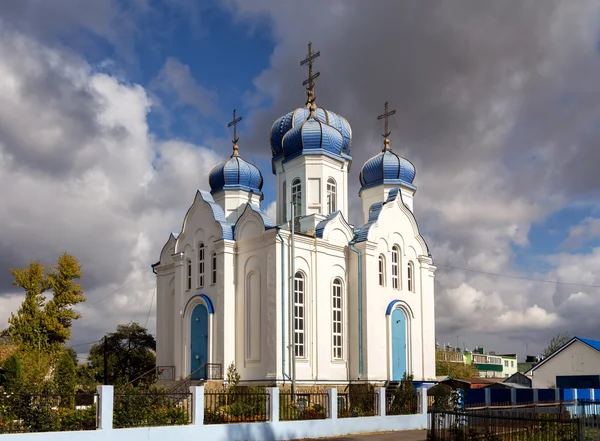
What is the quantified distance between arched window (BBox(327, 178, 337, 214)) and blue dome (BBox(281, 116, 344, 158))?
4.11 ft

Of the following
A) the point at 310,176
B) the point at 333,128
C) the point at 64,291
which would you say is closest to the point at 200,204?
the point at 310,176

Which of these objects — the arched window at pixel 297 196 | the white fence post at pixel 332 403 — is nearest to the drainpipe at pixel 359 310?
the arched window at pixel 297 196

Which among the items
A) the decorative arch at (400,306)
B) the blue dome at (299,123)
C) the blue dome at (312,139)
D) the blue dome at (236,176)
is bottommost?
the decorative arch at (400,306)

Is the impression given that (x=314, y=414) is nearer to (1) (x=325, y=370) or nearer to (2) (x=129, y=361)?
(1) (x=325, y=370)

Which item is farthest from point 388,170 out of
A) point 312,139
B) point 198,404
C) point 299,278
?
point 198,404

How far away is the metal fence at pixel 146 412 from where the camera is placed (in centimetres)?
1628

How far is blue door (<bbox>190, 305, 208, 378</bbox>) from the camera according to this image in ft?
85.7

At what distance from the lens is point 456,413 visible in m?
13.9

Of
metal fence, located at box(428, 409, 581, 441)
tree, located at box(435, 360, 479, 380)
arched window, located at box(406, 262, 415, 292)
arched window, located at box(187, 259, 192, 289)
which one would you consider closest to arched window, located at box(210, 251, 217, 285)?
arched window, located at box(187, 259, 192, 289)

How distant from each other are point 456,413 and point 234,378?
470 inches

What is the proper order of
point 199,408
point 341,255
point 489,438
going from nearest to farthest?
point 489,438 < point 199,408 < point 341,255

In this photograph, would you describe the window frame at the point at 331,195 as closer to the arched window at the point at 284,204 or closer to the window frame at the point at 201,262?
the arched window at the point at 284,204

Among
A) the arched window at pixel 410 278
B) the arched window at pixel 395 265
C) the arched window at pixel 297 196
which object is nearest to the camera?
the arched window at pixel 395 265

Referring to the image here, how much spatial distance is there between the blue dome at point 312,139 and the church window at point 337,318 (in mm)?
5759
